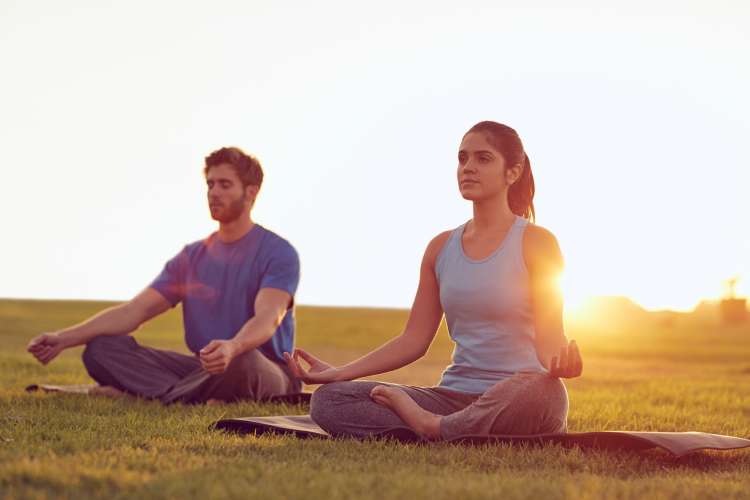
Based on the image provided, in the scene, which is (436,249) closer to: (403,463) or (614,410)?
(403,463)

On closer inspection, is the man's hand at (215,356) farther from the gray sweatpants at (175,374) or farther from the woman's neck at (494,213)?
the woman's neck at (494,213)

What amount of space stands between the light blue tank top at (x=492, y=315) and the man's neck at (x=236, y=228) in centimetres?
315

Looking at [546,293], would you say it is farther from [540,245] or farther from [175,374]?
[175,374]

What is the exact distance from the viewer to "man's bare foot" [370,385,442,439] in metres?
5.45

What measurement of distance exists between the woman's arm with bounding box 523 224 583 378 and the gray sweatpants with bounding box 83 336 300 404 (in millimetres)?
3028

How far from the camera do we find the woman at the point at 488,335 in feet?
17.8

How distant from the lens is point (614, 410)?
874 cm

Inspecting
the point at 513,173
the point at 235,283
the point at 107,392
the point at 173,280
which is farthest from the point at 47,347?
the point at 513,173

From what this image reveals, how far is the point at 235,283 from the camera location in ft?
27.3

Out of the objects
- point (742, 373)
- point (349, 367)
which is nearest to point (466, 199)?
point (349, 367)

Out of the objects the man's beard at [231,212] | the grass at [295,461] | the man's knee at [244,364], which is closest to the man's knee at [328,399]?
the grass at [295,461]

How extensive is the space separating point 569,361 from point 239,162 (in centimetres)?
431

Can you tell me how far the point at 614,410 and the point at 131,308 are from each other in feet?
15.2

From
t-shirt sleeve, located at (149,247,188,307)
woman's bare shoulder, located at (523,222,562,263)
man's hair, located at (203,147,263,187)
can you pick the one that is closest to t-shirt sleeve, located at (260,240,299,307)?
man's hair, located at (203,147,263,187)
